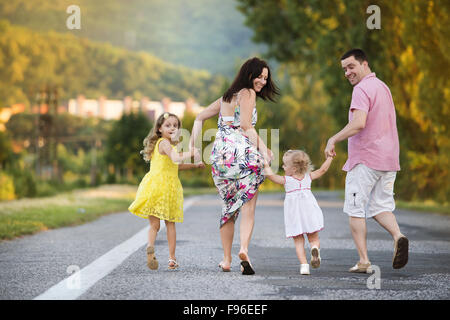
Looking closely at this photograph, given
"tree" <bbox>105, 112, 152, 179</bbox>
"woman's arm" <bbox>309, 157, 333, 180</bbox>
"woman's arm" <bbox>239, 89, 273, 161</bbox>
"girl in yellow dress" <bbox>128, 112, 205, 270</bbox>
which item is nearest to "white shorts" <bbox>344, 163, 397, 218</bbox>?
"woman's arm" <bbox>309, 157, 333, 180</bbox>

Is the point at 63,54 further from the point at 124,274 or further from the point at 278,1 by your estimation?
the point at 124,274

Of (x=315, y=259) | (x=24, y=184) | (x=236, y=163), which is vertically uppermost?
(x=236, y=163)

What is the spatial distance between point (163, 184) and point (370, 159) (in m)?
2.02

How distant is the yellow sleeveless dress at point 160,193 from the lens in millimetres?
6742

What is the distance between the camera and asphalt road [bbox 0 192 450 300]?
500 centimetres

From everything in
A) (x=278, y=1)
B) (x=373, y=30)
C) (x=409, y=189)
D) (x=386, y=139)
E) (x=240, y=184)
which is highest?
(x=278, y=1)

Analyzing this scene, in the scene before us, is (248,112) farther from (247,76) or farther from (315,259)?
(315,259)

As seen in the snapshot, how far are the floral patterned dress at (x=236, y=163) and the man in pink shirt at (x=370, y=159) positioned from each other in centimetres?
69

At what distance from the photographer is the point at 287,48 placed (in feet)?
96.5

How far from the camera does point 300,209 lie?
6355 mm

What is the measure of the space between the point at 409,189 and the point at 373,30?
5233mm

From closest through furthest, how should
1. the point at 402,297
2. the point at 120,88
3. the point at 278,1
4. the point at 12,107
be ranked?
the point at 402,297 < the point at 278,1 < the point at 12,107 < the point at 120,88

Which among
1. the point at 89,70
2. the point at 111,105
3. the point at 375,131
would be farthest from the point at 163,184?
the point at 111,105

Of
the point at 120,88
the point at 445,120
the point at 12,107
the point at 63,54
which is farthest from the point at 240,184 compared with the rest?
the point at 120,88
